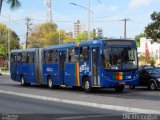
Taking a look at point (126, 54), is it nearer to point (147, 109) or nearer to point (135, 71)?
point (135, 71)

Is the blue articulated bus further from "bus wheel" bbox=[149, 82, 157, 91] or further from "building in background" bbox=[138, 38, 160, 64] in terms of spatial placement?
"building in background" bbox=[138, 38, 160, 64]

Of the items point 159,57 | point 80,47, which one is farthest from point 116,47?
point 159,57

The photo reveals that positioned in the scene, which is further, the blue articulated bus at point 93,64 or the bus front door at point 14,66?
the bus front door at point 14,66

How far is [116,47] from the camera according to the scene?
26.7 meters

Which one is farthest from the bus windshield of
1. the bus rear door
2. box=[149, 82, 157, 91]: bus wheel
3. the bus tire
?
the bus rear door

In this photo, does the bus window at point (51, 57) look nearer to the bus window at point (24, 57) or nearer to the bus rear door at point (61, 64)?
the bus rear door at point (61, 64)

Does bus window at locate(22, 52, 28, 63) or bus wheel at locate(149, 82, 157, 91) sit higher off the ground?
bus window at locate(22, 52, 28, 63)

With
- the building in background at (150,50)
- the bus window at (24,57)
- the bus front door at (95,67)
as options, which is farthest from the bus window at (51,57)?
the building in background at (150,50)

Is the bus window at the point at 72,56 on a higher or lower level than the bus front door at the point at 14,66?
higher

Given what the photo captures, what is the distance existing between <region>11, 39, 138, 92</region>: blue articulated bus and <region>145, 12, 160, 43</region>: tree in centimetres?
1773

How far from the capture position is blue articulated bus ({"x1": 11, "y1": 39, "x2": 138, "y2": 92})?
26469 mm

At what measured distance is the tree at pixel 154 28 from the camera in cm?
4814

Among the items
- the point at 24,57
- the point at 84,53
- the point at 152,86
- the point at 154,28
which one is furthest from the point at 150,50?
the point at 84,53

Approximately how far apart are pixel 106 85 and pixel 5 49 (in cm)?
9815
